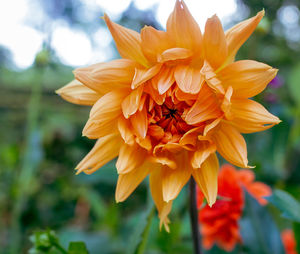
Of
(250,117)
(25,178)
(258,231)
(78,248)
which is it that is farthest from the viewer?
(25,178)

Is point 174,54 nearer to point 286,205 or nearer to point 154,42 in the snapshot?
point 154,42

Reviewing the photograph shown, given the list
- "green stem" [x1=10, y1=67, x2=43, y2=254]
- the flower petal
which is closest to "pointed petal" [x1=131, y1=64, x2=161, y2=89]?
the flower petal

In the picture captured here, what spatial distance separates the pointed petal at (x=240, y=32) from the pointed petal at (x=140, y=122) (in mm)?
201

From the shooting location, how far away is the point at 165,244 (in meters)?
0.88

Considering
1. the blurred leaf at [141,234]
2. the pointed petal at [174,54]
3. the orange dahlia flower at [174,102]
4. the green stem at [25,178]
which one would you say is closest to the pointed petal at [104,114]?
the orange dahlia flower at [174,102]

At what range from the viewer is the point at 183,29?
0.55m

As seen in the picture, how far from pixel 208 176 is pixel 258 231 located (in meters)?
0.40

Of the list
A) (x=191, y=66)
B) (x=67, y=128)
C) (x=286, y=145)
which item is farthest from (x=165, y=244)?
(x=67, y=128)

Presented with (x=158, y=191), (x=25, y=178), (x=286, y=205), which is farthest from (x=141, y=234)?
(x=25, y=178)

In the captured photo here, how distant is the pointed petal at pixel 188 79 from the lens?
21.8 inches

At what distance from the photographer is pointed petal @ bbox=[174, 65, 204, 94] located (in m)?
0.55

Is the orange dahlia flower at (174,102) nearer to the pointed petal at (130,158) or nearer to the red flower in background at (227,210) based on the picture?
the pointed petal at (130,158)

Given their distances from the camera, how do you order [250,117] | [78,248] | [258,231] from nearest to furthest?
[250,117]
[78,248]
[258,231]

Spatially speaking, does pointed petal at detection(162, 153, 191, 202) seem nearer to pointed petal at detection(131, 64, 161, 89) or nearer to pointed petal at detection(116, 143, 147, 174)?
pointed petal at detection(116, 143, 147, 174)
